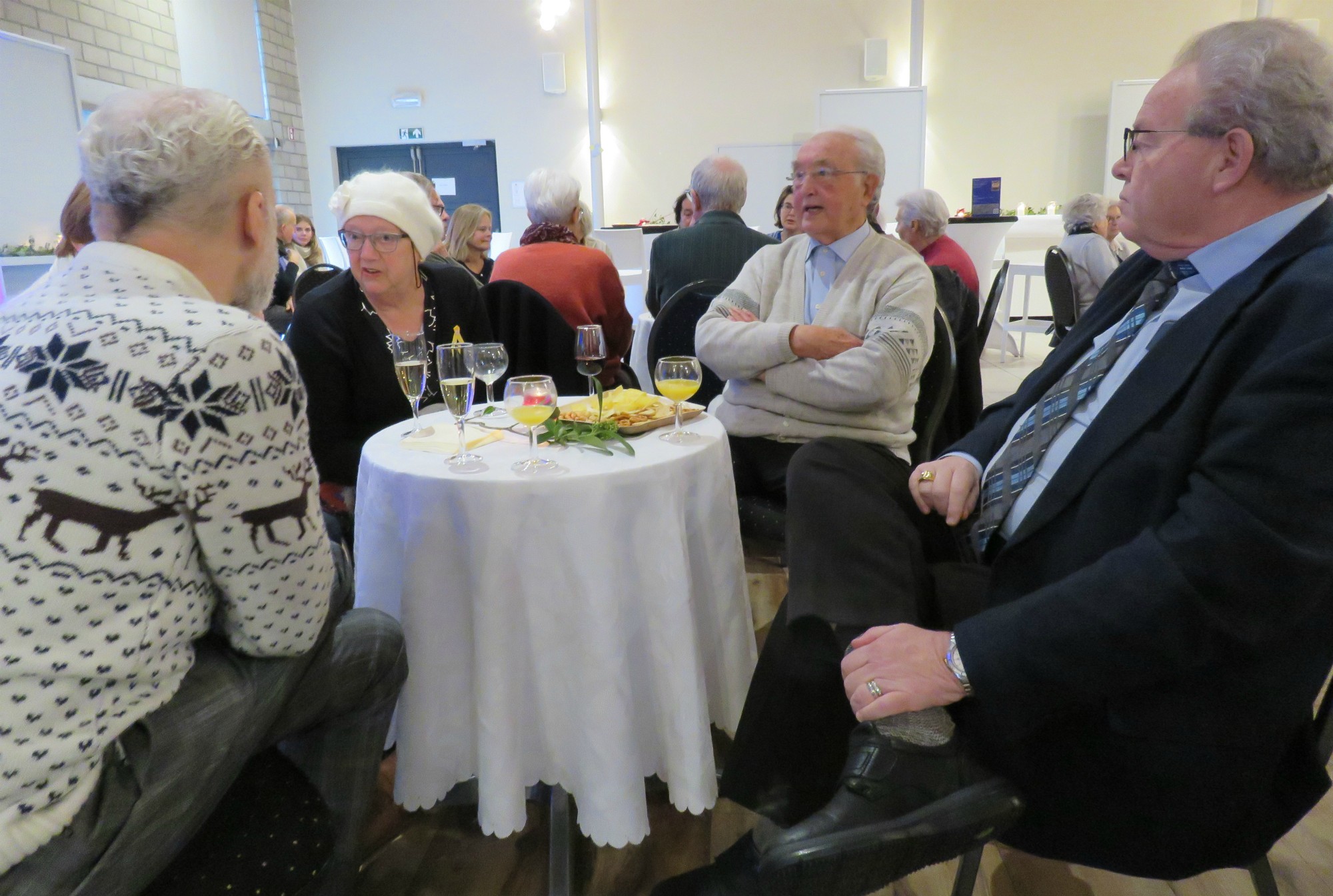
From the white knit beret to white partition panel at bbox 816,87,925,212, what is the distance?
8.06 meters

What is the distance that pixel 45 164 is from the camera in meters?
5.70

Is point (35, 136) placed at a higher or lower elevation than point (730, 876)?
higher

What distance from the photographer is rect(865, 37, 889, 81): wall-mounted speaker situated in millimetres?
9516

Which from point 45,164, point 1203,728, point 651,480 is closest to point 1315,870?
point 1203,728

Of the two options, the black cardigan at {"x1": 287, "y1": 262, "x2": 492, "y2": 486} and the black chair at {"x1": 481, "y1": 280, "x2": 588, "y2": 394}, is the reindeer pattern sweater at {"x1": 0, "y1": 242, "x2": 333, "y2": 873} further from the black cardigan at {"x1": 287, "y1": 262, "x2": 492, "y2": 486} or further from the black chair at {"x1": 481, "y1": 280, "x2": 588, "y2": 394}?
the black chair at {"x1": 481, "y1": 280, "x2": 588, "y2": 394}

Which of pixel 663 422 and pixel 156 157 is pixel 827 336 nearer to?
pixel 663 422

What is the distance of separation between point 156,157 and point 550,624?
0.92m

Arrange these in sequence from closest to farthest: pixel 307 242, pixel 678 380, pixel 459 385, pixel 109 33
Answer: pixel 459 385 < pixel 678 380 < pixel 307 242 < pixel 109 33

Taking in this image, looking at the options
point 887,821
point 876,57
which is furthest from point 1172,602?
point 876,57

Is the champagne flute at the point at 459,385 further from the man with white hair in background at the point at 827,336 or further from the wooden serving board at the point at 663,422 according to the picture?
the man with white hair in background at the point at 827,336

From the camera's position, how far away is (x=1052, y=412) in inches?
52.7

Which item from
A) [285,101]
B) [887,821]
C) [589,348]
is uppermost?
[285,101]

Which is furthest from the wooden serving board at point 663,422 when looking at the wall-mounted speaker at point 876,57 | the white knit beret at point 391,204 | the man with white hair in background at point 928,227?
the wall-mounted speaker at point 876,57

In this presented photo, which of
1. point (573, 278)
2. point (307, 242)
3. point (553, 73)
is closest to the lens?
point (573, 278)
